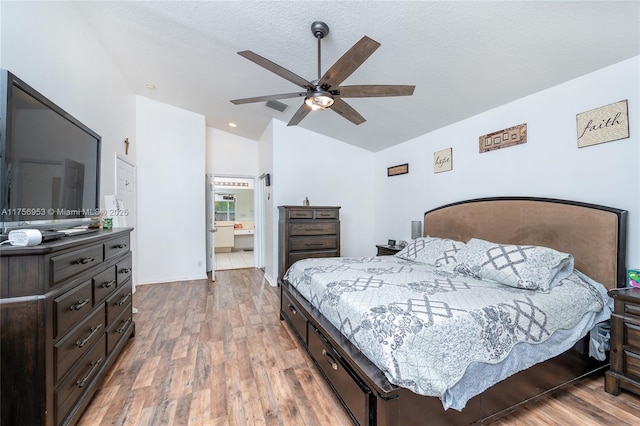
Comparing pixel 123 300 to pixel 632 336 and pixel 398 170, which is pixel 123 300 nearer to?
pixel 632 336

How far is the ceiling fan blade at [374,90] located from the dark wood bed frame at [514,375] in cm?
175

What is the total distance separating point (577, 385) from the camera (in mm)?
1935

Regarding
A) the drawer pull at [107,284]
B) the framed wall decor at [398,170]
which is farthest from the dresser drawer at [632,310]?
the drawer pull at [107,284]

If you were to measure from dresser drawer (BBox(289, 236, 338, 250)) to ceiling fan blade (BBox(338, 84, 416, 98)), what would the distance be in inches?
97.1

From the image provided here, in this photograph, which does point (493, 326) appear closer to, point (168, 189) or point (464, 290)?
point (464, 290)

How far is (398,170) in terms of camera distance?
4.48 m

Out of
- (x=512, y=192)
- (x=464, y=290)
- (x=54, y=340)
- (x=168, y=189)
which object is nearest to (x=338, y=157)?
(x=512, y=192)

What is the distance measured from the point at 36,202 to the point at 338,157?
415 cm

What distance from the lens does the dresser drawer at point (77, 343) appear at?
4.28 feet

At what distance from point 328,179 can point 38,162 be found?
3878 mm

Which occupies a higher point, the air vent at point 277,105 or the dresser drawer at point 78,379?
the air vent at point 277,105

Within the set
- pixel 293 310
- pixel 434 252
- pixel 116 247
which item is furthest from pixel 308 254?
pixel 116 247

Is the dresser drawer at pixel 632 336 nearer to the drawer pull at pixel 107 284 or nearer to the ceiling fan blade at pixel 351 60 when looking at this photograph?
the ceiling fan blade at pixel 351 60

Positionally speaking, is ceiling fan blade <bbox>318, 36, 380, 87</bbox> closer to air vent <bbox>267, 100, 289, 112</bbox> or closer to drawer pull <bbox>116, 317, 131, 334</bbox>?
air vent <bbox>267, 100, 289, 112</bbox>
